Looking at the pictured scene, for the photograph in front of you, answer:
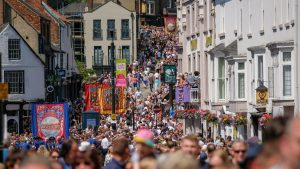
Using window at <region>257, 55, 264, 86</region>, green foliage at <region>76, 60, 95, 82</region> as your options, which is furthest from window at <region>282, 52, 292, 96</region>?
green foliage at <region>76, 60, 95, 82</region>

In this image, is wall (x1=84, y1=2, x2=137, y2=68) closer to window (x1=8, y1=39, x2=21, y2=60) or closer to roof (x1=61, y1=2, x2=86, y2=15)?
roof (x1=61, y1=2, x2=86, y2=15)

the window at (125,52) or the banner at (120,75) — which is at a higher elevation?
the window at (125,52)

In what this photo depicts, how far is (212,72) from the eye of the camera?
199 ft

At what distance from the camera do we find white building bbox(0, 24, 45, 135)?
88.5 metres

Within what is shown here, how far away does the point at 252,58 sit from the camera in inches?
1973

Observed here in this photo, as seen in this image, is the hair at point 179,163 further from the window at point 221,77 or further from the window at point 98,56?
the window at point 98,56

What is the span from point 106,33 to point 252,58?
8981cm

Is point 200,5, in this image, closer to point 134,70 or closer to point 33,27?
point 33,27

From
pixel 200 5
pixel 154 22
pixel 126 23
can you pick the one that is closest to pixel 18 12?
pixel 200 5

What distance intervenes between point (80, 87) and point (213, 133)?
58088 mm

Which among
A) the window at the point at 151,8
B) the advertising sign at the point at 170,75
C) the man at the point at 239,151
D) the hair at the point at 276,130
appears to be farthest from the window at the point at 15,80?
the window at the point at 151,8

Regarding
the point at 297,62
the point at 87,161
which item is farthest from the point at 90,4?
the point at 87,161

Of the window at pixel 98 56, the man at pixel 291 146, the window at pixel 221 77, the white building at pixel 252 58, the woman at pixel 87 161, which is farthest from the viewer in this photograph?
the window at pixel 98 56

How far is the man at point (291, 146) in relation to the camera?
970 cm
